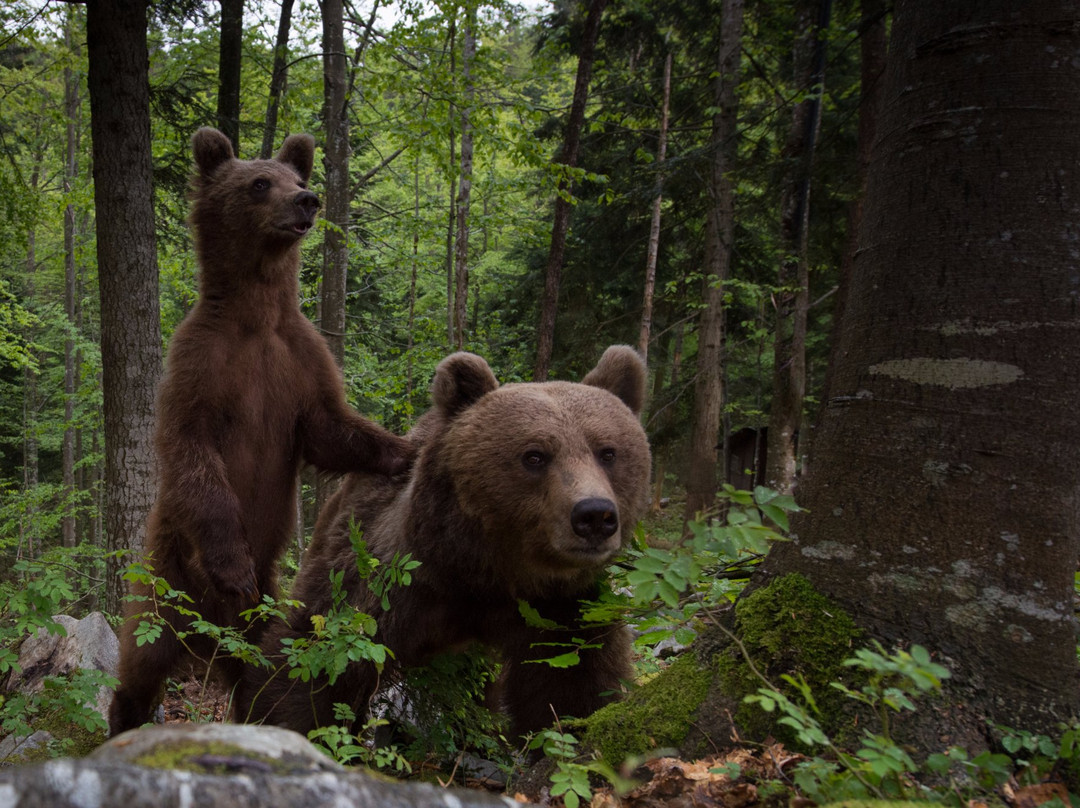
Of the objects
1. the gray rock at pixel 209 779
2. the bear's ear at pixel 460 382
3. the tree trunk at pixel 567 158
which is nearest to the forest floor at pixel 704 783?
the gray rock at pixel 209 779

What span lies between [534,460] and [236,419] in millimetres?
2033

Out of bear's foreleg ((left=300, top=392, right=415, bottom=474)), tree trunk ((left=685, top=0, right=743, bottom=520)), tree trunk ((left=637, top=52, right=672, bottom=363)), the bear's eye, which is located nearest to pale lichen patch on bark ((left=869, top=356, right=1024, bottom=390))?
the bear's eye

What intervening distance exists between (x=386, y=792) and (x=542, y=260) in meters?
17.7

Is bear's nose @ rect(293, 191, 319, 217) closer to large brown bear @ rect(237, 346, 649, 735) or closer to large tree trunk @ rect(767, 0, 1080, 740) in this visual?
large brown bear @ rect(237, 346, 649, 735)

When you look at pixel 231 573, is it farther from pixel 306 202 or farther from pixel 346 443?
pixel 306 202

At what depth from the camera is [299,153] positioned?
5.19m

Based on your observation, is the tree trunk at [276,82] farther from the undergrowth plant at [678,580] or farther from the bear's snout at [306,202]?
the undergrowth plant at [678,580]

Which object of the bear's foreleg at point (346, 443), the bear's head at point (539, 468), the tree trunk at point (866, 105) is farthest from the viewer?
the tree trunk at point (866, 105)

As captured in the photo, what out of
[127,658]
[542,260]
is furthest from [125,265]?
[542,260]

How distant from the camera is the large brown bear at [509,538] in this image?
3289 millimetres

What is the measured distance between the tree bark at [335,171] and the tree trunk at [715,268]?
640 centimetres

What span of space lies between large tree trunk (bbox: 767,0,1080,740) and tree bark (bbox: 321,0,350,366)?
8.56 meters

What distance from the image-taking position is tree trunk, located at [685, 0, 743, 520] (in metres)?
13.1

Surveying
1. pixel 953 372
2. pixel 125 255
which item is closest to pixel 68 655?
pixel 125 255
